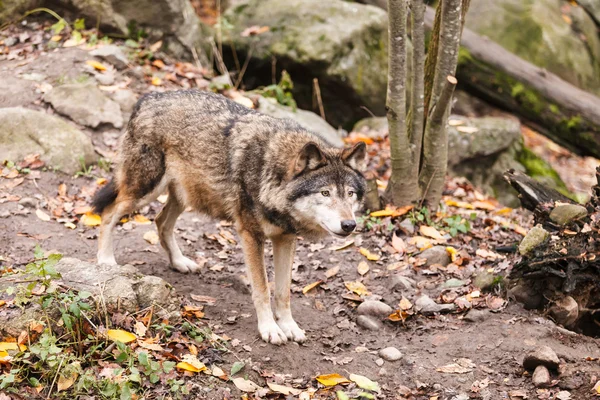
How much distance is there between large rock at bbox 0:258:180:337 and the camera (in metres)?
4.52

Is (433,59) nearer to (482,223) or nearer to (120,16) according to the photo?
(482,223)

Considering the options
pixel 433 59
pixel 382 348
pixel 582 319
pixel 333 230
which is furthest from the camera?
pixel 433 59

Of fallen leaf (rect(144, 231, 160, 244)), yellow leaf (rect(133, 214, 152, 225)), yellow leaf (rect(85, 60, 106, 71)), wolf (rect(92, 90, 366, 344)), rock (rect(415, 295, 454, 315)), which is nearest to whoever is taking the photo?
wolf (rect(92, 90, 366, 344))

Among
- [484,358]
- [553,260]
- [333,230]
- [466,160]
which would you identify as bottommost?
[466,160]

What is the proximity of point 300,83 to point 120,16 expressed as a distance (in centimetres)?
329

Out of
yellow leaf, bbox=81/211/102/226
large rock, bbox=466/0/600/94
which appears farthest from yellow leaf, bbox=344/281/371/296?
large rock, bbox=466/0/600/94

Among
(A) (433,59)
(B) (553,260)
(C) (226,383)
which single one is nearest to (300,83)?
(A) (433,59)

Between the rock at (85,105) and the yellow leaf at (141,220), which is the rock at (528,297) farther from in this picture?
the rock at (85,105)

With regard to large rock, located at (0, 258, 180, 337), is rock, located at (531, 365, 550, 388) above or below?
below

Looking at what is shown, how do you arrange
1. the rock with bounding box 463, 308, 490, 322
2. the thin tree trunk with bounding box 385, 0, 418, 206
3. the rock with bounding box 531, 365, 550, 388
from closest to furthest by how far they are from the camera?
the rock with bounding box 531, 365, 550, 388 < the rock with bounding box 463, 308, 490, 322 < the thin tree trunk with bounding box 385, 0, 418, 206

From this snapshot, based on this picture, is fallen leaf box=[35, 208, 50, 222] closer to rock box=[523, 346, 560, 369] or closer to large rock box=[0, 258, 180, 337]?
large rock box=[0, 258, 180, 337]

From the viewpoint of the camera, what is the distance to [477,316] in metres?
5.96

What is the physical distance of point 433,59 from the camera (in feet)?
25.3

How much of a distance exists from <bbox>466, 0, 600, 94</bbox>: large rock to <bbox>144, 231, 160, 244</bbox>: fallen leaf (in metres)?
9.98
